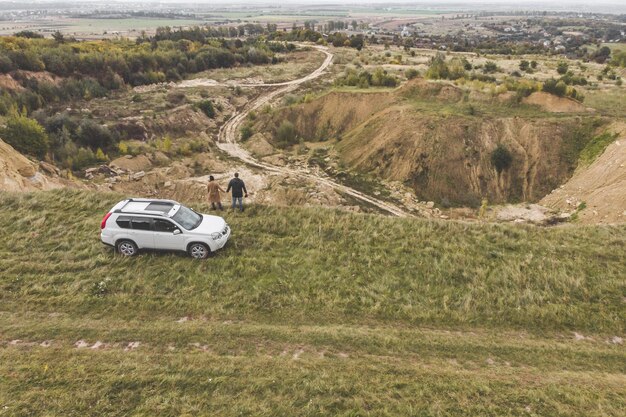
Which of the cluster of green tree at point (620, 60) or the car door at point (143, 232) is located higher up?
the cluster of green tree at point (620, 60)

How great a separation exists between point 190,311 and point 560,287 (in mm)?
12362

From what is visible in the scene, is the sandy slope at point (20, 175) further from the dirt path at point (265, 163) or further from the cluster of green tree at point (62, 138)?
the dirt path at point (265, 163)

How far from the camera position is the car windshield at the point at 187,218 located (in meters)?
13.9

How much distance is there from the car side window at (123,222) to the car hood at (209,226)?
2.29 m

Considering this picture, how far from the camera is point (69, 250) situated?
1479cm

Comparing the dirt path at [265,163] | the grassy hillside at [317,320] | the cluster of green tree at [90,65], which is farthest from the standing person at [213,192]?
the cluster of green tree at [90,65]

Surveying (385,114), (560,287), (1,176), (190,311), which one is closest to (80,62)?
(1,176)

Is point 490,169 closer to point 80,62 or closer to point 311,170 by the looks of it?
point 311,170

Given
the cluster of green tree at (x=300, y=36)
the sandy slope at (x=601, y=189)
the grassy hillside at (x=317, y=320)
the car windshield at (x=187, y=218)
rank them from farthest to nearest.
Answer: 1. the cluster of green tree at (x=300, y=36)
2. the sandy slope at (x=601, y=189)
3. the car windshield at (x=187, y=218)
4. the grassy hillside at (x=317, y=320)

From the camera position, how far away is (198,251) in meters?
14.2

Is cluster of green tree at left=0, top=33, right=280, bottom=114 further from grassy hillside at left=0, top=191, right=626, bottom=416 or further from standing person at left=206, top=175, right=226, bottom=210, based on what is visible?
grassy hillside at left=0, top=191, right=626, bottom=416

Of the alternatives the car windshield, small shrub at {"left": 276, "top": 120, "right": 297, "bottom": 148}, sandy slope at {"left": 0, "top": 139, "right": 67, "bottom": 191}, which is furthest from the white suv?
small shrub at {"left": 276, "top": 120, "right": 297, "bottom": 148}

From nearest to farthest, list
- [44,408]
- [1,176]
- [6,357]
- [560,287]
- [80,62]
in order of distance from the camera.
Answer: [44,408]
[6,357]
[560,287]
[1,176]
[80,62]

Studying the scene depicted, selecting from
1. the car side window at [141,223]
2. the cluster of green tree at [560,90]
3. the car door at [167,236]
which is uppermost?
the cluster of green tree at [560,90]
